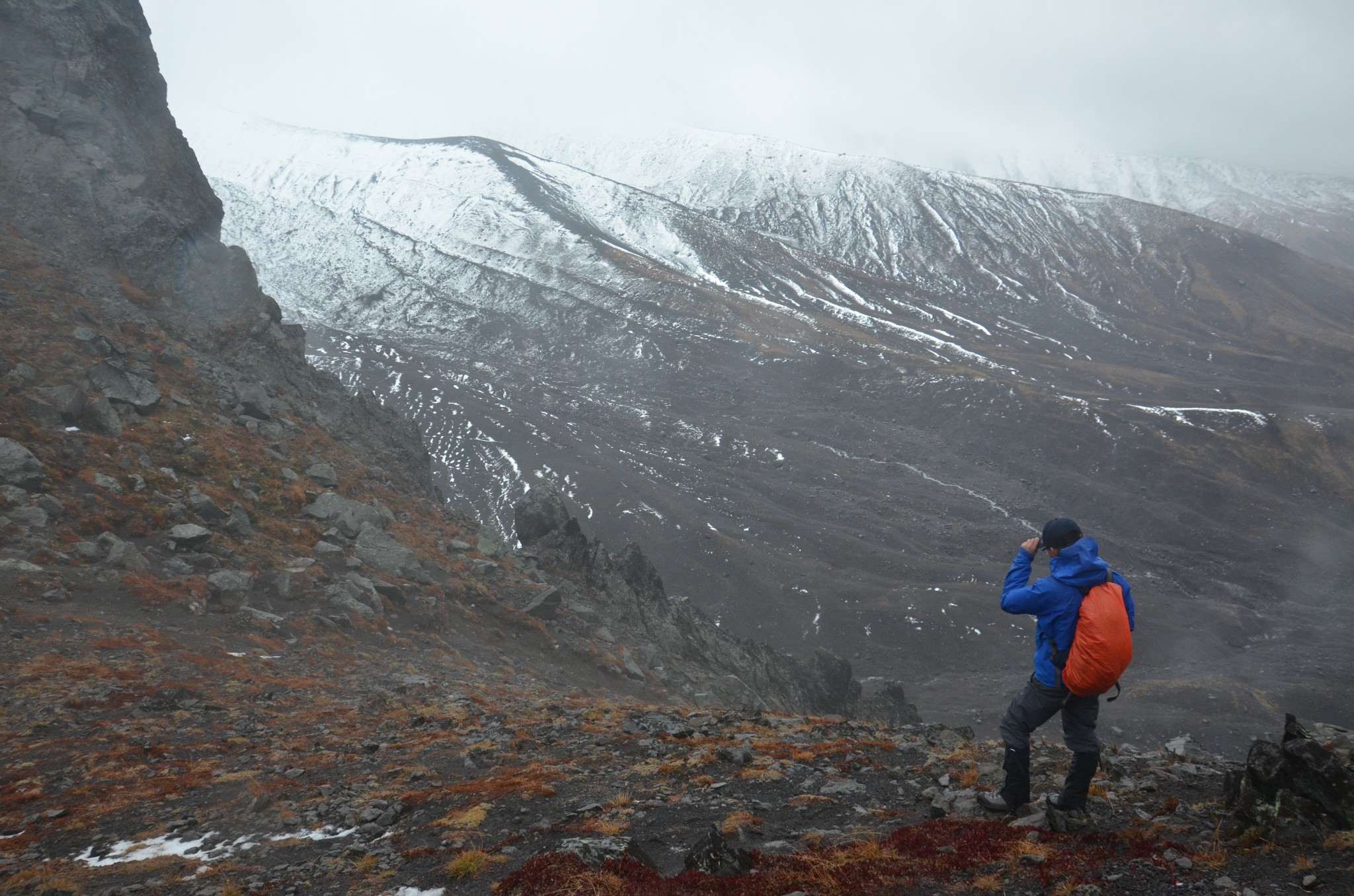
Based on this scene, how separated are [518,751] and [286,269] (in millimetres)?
198120

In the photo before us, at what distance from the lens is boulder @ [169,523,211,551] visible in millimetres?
18031

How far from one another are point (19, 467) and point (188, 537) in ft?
12.5

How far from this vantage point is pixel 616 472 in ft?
293

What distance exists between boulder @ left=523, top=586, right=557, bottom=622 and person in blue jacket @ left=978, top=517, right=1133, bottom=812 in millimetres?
18063

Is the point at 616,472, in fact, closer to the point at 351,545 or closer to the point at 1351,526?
the point at 351,545

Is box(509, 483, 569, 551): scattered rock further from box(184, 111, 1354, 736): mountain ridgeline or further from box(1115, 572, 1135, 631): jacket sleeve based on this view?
box(184, 111, 1354, 736): mountain ridgeline

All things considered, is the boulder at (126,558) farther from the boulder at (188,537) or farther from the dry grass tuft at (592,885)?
the dry grass tuft at (592,885)

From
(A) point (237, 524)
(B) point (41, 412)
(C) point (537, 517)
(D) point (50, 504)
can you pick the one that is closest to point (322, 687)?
(A) point (237, 524)

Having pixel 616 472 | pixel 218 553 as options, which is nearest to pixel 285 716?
pixel 218 553

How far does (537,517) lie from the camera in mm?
35094

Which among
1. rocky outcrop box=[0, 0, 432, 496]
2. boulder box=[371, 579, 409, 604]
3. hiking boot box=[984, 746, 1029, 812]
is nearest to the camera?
hiking boot box=[984, 746, 1029, 812]

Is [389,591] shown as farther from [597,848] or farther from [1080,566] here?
[1080,566]

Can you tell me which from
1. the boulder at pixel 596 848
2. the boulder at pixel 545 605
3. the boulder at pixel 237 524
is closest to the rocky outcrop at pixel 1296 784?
the boulder at pixel 596 848

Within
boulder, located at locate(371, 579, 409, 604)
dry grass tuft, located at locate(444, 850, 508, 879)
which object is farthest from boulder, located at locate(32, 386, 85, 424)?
dry grass tuft, located at locate(444, 850, 508, 879)
